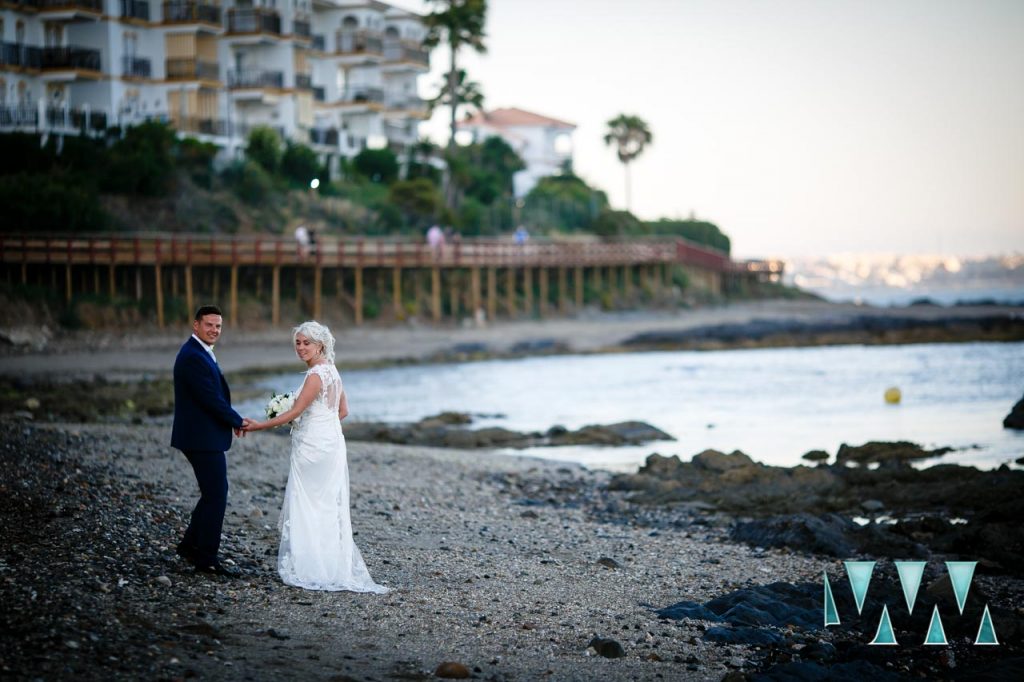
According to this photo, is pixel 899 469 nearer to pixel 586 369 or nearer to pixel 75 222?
pixel 586 369

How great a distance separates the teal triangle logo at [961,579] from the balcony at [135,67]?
145 ft

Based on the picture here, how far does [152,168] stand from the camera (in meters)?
45.3

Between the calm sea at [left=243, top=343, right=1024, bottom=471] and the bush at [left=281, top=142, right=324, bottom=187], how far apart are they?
15.7 metres

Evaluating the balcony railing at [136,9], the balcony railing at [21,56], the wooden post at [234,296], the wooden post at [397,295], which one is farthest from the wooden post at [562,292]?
the balcony railing at [21,56]

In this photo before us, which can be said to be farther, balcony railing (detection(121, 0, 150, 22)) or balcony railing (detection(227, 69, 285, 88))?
balcony railing (detection(227, 69, 285, 88))

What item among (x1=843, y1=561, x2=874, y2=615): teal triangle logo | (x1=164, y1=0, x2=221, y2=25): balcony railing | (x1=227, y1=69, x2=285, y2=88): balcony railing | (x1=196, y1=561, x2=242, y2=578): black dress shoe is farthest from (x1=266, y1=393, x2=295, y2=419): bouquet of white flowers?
(x1=227, y1=69, x2=285, y2=88): balcony railing

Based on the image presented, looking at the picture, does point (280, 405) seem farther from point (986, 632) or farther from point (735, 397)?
point (735, 397)

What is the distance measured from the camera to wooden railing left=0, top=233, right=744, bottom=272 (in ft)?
128

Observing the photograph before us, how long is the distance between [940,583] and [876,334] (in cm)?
4411

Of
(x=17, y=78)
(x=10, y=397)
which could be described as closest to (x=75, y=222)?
(x=17, y=78)

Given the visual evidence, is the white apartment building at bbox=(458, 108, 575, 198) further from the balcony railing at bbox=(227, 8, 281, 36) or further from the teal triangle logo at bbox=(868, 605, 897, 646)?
the teal triangle logo at bbox=(868, 605, 897, 646)

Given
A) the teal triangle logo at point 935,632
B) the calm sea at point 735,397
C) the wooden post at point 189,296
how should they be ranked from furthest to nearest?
the wooden post at point 189,296 < the calm sea at point 735,397 < the teal triangle logo at point 935,632

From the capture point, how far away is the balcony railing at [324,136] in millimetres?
58500

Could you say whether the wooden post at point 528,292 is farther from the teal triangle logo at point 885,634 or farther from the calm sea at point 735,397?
the teal triangle logo at point 885,634
